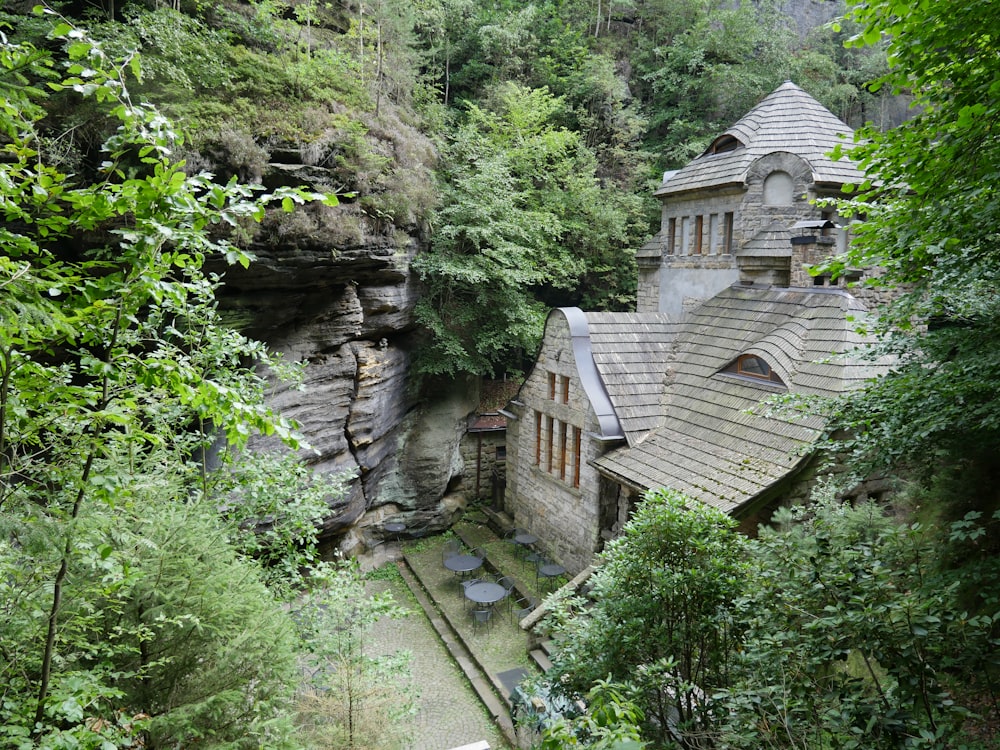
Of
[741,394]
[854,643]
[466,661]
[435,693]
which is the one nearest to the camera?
[854,643]

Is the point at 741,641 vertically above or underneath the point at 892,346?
underneath

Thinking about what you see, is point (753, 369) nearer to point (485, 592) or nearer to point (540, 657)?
point (540, 657)

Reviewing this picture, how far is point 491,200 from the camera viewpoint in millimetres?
14766

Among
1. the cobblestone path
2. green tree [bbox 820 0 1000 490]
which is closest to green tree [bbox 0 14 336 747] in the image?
the cobblestone path

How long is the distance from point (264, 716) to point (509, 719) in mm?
5972

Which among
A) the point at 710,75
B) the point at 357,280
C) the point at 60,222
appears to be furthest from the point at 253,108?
the point at 710,75

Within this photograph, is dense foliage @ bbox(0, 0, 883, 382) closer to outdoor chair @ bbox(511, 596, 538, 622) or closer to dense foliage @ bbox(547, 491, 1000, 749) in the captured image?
outdoor chair @ bbox(511, 596, 538, 622)

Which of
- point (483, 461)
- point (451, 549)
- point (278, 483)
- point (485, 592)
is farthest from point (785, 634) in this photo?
point (483, 461)

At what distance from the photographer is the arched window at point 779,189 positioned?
13.1 metres

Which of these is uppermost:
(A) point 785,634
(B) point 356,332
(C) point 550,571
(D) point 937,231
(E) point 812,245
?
(E) point 812,245

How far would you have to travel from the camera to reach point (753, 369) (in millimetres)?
11586

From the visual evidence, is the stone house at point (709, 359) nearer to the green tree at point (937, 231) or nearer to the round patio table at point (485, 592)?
the round patio table at point (485, 592)

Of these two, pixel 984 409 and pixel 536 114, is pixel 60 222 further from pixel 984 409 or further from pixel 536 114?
pixel 536 114

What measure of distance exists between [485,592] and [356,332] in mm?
6078
